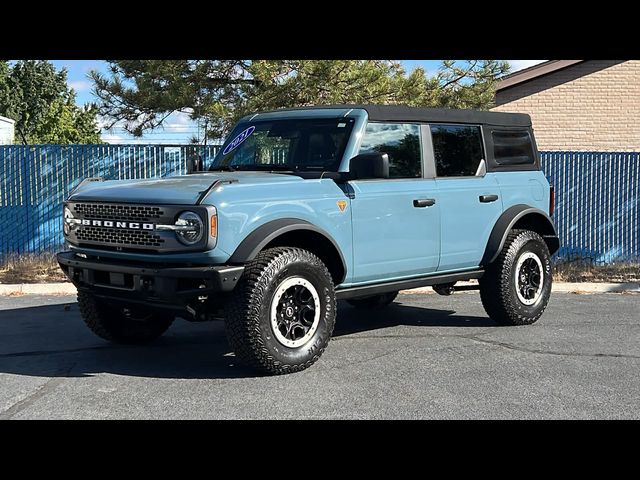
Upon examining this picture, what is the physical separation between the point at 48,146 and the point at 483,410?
9339 millimetres

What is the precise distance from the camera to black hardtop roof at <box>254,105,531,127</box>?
6578mm

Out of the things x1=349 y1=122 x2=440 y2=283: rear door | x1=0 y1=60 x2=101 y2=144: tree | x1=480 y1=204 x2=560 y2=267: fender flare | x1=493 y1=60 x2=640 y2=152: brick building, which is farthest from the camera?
x1=0 y1=60 x2=101 y2=144: tree

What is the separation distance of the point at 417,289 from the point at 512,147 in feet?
9.96

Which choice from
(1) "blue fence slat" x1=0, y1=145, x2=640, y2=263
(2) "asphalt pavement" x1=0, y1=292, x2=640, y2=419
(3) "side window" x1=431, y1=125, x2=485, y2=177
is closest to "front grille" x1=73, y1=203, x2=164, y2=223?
(2) "asphalt pavement" x1=0, y1=292, x2=640, y2=419

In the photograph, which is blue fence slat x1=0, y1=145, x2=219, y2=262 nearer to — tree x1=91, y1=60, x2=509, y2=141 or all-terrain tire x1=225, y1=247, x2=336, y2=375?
tree x1=91, y1=60, x2=509, y2=141

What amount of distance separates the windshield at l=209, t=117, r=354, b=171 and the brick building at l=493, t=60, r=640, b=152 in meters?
9.77

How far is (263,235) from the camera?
5.40m

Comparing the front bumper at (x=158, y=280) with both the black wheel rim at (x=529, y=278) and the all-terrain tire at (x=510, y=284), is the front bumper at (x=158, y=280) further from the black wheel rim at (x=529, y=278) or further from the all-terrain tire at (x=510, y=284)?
the black wheel rim at (x=529, y=278)

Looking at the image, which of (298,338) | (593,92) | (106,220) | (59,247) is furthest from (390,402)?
(593,92)

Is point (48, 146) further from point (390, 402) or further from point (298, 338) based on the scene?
point (390, 402)

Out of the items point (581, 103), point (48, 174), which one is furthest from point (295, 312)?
point (581, 103)

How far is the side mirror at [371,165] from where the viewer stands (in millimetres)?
5895

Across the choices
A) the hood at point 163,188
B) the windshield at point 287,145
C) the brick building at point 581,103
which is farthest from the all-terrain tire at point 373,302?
the brick building at point 581,103

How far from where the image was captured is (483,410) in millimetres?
4680
